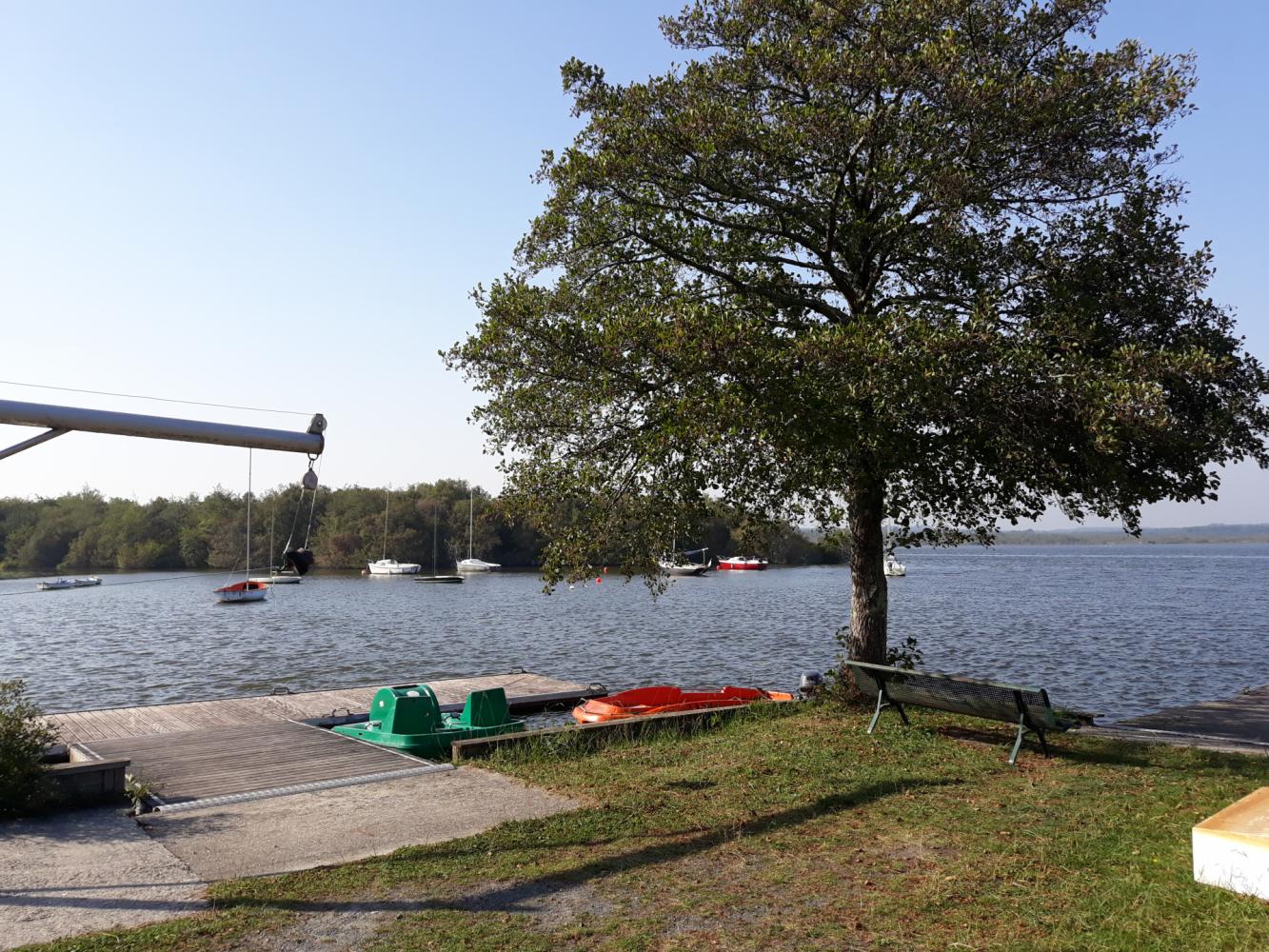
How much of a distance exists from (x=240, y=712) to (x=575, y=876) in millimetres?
11751

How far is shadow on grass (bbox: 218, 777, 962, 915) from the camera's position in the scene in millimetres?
5930

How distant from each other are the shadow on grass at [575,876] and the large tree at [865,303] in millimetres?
3586

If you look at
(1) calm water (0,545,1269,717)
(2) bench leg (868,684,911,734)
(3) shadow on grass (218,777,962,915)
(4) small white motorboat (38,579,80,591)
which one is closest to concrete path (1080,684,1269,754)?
(2) bench leg (868,684,911,734)

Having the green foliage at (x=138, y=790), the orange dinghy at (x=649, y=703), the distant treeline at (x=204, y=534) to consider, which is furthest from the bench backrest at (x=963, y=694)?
the distant treeline at (x=204, y=534)

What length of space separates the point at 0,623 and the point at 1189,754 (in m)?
59.7

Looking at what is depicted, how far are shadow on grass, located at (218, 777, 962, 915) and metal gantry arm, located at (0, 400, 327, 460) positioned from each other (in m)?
3.74

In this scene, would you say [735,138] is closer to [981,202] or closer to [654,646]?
[981,202]

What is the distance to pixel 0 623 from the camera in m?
53.3

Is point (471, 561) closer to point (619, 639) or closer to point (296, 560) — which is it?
point (619, 639)

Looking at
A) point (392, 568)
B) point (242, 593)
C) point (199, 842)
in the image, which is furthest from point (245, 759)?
point (392, 568)

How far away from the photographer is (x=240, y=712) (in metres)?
16.3

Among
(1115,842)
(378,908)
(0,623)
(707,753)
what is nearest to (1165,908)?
(1115,842)

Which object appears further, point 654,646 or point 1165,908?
point 654,646

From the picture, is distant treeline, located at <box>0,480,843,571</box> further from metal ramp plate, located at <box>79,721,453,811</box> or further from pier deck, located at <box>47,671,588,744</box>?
metal ramp plate, located at <box>79,721,453,811</box>
